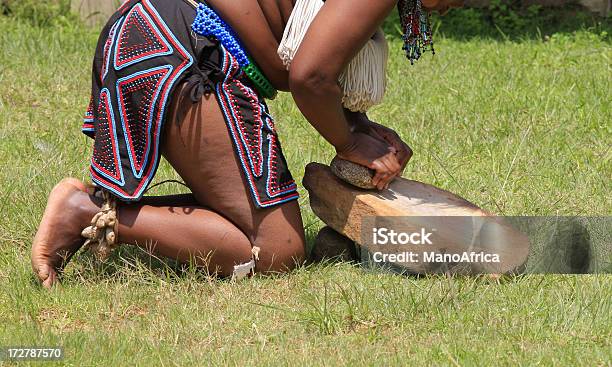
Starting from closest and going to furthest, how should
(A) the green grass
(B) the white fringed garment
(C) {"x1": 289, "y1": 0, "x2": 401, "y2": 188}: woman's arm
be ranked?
1. (A) the green grass
2. (C) {"x1": 289, "y1": 0, "x2": 401, "y2": 188}: woman's arm
3. (B) the white fringed garment

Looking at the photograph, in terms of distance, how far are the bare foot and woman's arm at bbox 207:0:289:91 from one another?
741 mm

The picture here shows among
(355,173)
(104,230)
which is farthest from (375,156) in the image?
(104,230)

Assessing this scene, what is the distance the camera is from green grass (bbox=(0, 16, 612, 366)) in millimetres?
3002

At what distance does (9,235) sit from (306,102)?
1319mm

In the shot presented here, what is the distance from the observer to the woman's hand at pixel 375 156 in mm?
3566

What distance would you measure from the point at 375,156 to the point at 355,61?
340 mm

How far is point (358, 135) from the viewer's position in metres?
3.62

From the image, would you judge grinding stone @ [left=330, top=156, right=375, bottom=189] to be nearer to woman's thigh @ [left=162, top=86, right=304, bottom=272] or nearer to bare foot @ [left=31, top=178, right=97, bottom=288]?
woman's thigh @ [left=162, top=86, right=304, bottom=272]

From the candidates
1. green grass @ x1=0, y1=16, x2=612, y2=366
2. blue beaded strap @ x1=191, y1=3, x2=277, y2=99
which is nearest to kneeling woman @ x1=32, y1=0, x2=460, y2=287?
blue beaded strap @ x1=191, y1=3, x2=277, y2=99

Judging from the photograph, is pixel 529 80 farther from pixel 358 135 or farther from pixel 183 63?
pixel 183 63

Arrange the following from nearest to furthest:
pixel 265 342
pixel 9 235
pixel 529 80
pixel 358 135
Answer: pixel 265 342 < pixel 358 135 < pixel 9 235 < pixel 529 80

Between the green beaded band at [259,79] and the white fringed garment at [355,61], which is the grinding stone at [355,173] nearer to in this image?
the white fringed garment at [355,61]

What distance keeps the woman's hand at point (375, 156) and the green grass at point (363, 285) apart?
33cm

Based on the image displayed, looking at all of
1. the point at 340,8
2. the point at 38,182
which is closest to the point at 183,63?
the point at 340,8
